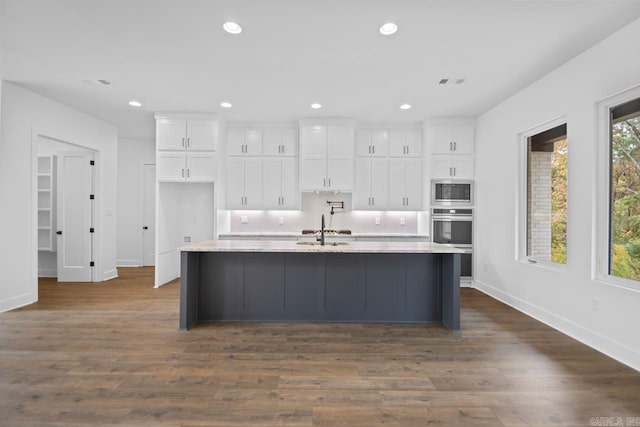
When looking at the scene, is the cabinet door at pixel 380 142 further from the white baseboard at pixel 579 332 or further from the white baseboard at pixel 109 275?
the white baseboard at pixel 109 275

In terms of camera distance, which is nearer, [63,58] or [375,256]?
[63,58]

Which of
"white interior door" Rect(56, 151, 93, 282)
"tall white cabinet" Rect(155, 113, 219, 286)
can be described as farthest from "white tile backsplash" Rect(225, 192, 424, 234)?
"white interior door" Rect(56, 151, 93, 282)

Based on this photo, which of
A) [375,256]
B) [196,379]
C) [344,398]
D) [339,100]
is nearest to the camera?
[344,398]

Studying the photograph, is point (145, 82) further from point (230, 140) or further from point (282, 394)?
point (282, 394)

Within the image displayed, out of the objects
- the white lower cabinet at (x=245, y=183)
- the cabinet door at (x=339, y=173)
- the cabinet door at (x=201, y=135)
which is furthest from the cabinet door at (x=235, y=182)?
the cabinet door at (x=339, y=173)

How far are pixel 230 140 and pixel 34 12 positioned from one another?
325 centimetres

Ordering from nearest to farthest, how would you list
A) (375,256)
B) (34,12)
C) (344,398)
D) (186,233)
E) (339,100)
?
(344,398) → (34,12) → (375,256) → (339,100) → (186,233)

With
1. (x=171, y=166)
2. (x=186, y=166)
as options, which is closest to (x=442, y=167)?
(x=186, y=166)

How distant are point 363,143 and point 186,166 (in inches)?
124

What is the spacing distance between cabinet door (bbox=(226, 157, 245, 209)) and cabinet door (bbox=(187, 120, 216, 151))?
49 cm

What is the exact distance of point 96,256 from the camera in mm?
5625

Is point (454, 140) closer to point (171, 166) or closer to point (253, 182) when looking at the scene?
point (253, 182)

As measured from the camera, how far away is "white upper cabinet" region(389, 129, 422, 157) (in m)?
5.77

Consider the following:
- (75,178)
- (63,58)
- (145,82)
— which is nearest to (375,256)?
(145,82)
